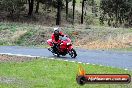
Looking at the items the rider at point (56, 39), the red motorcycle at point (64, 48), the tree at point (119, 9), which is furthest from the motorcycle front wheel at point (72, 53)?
the tree at point (119, 9)

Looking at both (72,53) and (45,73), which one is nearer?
(45,73)

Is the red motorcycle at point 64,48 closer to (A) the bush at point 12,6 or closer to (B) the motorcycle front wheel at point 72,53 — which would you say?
(B) the motorcycle front wheel at point 72,53

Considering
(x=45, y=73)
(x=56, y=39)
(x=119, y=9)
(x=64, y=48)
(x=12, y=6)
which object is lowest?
(x=119, y=9)

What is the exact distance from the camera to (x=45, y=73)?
1638 centimetres

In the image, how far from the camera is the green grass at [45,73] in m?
13.3

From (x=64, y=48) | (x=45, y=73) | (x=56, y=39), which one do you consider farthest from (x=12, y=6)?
(x=45, y=73)

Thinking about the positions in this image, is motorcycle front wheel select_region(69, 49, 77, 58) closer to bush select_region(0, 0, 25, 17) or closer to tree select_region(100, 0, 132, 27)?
bush select_region(0, 0, 25, 17)

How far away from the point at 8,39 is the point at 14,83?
2306 cm

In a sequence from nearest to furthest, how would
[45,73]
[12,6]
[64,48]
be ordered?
[45,73] < [64,48] < [12,6]

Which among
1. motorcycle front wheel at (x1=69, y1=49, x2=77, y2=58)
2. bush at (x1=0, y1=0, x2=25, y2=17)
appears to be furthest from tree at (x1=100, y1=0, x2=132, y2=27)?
motorcycle front wheel at (x1=69, y1=49, x2=77, y2=58)

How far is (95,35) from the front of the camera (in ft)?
118

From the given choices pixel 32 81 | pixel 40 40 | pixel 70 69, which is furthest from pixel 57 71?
pixel 40 40

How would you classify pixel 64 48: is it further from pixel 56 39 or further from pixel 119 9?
pixel 119 9

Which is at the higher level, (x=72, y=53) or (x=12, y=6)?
(x=12, y=6)
